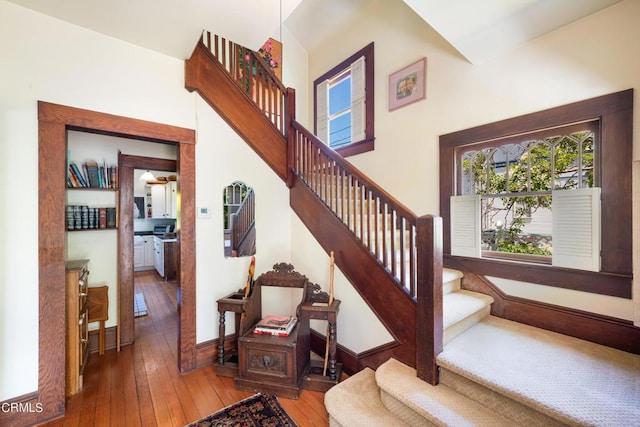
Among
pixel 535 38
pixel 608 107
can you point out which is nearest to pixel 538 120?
pixel 608 107

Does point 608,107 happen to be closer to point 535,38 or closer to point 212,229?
point 535,38

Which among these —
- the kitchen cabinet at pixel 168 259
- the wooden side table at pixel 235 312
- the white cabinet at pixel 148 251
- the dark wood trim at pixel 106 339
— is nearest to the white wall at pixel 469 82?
the wooden side table at pixel 235 312

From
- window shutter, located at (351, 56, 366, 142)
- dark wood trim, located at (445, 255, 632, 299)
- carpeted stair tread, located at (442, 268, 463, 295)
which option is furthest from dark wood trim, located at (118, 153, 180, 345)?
dark wood trim, located at (445, 255, 632, 299)

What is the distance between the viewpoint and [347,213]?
7.72ft

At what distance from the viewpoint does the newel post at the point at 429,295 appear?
170 centimetres

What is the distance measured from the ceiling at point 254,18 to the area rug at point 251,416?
116 inches

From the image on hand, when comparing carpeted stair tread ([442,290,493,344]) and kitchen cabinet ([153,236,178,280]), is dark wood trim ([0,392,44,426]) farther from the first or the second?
kitchen cabinet ([153,236,178,280])

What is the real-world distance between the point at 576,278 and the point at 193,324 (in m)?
3.26

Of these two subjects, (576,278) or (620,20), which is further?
(576,278)

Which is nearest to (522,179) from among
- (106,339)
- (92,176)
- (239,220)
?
(239,220)

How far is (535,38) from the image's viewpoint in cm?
211

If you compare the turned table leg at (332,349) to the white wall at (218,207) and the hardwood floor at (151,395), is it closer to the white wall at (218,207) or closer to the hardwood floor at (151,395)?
the hardwood floor at (151,395)

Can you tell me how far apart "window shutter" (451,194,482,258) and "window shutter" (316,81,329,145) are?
249cm

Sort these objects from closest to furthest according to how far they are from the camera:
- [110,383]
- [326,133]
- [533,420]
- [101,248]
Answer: [533,420]
[110,383]
[101,248]
[326,133]
